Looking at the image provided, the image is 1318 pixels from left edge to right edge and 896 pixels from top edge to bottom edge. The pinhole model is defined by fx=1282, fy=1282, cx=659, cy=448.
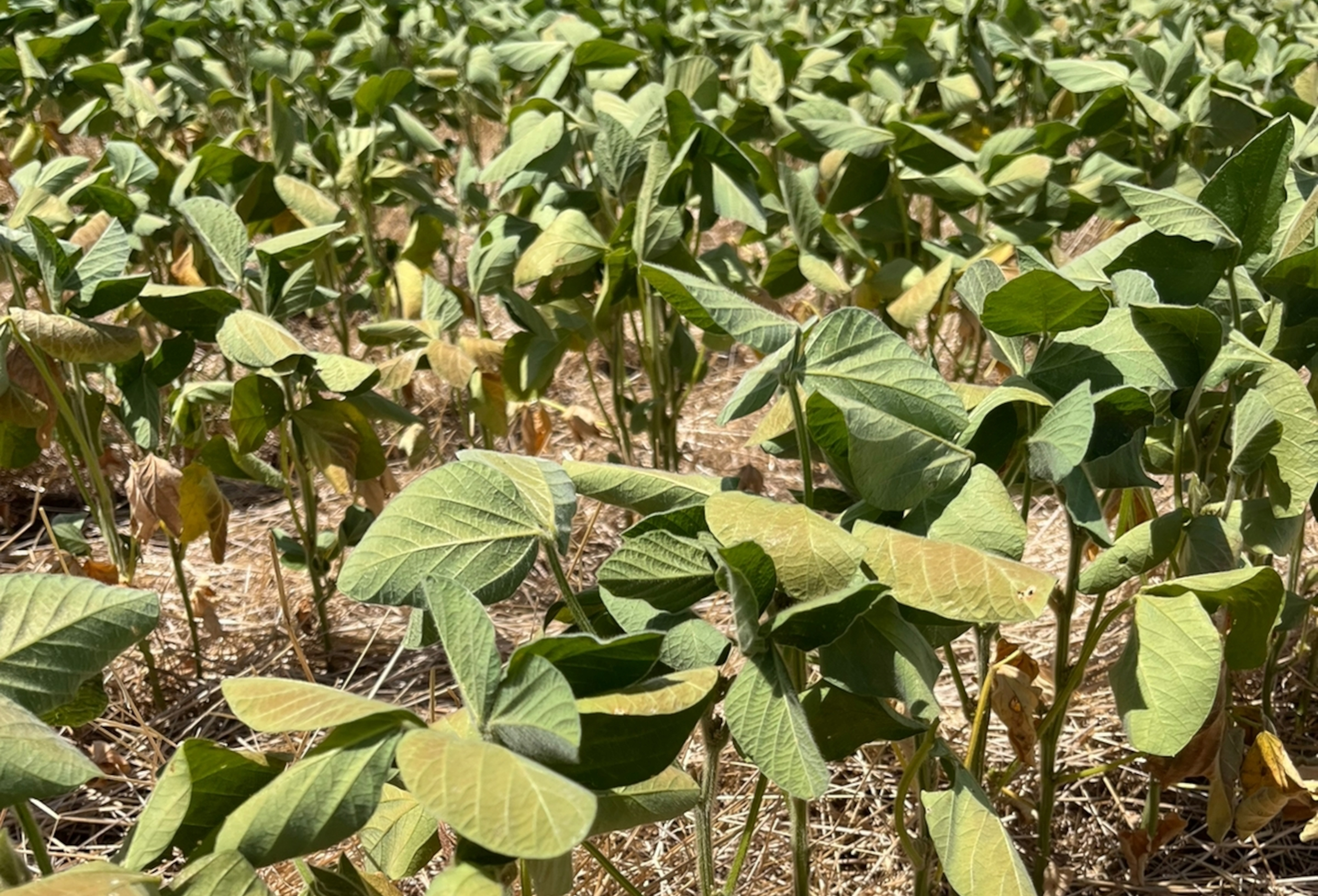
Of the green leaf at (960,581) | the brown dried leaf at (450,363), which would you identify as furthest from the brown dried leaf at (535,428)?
the green leaf at (960,581)

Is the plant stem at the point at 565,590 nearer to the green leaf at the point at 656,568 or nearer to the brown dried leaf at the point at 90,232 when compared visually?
the green leaf at the point at 656,568

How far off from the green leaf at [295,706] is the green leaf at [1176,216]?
1.68 ft

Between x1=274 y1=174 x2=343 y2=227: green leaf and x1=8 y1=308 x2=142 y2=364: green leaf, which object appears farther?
x1=274 y1=174 x2=343 y2=227: green leaf

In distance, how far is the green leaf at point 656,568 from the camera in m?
0.64

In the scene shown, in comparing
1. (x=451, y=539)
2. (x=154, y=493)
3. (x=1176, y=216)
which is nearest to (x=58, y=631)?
(x=451, y=539)

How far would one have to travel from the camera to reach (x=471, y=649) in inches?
21.2

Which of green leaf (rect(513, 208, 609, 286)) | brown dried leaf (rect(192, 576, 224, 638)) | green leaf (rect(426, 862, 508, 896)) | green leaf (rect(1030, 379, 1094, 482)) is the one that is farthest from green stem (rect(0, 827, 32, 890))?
brown dried leaf (rect(192, 576, 224, 638))

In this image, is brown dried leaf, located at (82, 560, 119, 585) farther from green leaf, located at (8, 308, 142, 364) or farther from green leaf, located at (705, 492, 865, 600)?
green leaf, located at (705, 492, 865, 600)

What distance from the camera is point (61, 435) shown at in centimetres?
143

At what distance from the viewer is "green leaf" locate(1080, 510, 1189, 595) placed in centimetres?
79

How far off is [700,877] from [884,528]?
29 centimetres

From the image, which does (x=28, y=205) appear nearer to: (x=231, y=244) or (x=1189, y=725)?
(x=231, y=244)

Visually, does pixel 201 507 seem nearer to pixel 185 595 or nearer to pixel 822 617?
pixel 185 595

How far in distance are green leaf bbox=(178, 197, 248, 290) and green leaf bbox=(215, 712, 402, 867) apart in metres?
0.77
